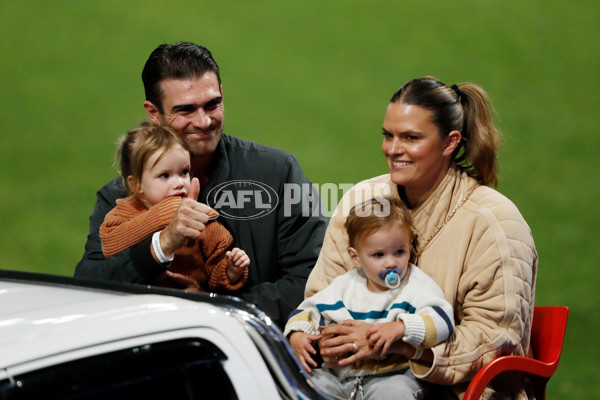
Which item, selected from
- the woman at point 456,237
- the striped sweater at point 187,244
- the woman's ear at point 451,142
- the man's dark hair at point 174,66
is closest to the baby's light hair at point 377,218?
the woman at point 456,237

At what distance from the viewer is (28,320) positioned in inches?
54.6

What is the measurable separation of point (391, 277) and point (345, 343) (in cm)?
23

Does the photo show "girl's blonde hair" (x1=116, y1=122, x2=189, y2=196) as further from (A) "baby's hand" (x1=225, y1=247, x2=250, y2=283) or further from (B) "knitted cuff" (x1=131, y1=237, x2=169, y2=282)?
(A) "baby's hand" (x1=225, y1=247, x2=250, y2=283)

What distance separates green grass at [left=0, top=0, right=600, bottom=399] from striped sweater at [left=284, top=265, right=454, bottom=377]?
2470 mm

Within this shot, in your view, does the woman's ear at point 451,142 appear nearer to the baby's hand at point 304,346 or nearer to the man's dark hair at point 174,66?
the baby's hand at point 304,346

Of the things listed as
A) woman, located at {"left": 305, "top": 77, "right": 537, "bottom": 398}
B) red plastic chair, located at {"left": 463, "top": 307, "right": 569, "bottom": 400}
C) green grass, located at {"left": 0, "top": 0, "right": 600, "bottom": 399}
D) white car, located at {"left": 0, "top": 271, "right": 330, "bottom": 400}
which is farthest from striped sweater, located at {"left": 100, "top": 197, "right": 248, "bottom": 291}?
green grass, located at {"left": 0, "top": 0, "right": 600, "bottom": 399}

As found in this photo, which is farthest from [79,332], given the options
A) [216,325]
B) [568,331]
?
[568,331]


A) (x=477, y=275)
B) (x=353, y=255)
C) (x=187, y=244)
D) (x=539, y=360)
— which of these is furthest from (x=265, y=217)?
(x=539, y=360)

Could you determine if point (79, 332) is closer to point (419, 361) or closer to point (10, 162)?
point (419, 361)

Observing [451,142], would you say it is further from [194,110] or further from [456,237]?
[194,110]

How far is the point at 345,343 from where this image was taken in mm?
2416

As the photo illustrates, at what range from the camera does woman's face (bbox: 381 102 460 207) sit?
105 inches

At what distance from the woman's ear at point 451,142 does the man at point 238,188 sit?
29.8 inches

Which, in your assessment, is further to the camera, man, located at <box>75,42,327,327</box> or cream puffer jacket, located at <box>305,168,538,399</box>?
man, located at <box>75,42,327,327</box>
